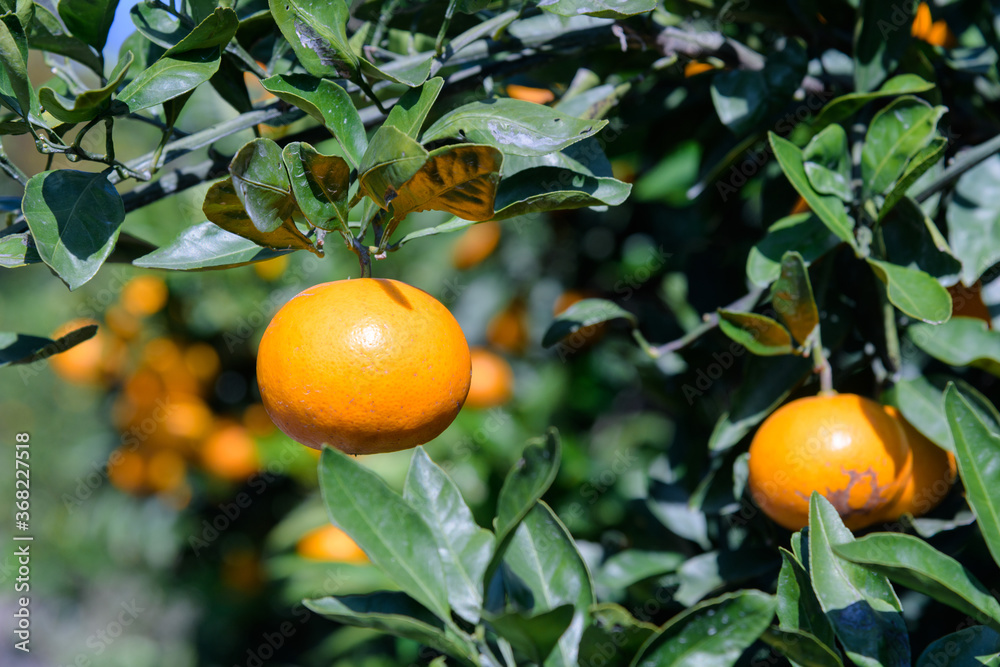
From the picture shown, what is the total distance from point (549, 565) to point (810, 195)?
0.45 meters

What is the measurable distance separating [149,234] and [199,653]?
130 cm

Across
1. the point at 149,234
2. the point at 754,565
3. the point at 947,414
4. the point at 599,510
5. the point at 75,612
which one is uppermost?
the point at 947,414

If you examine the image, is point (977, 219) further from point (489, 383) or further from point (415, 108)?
point (489, 383)

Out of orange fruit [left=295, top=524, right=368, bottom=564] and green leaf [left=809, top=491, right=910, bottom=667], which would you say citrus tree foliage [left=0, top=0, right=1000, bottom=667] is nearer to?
green leaf [left=809, top=491, right=910, bottom=667]

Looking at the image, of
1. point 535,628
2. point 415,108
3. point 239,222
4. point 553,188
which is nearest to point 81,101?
point 239,222

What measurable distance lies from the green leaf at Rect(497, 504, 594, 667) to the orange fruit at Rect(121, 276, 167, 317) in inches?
57.9

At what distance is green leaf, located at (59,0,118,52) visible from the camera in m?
0.73

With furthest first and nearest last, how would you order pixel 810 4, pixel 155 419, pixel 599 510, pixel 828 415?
pixel 155 419, pixel 599 510, pixel 810 4, pixel 828 415

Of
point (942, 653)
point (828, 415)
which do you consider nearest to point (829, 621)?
point (942, 653)

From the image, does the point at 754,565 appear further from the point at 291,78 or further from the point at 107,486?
the point at 107,486

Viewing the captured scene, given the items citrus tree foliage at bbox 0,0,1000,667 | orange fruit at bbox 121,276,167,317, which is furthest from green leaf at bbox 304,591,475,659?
orange fruit at bbox 121,276,167,317

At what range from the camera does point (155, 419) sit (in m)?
2.00

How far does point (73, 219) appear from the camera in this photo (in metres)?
0.65

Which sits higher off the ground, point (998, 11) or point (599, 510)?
point (998, 11)
